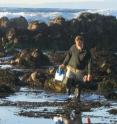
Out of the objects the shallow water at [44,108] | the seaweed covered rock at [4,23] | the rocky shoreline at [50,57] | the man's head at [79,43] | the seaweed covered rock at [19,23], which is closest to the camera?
the shallow water at [44,108]

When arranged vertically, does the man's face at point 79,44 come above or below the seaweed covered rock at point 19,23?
above

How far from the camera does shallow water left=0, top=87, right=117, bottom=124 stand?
1905 centimetres

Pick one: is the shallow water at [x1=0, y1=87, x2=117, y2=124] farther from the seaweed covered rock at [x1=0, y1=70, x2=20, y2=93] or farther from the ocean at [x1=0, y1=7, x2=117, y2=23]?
the ocean at [x1=0, y1=7, x2=117, y2=23]

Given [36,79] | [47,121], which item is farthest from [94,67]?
[47,121]

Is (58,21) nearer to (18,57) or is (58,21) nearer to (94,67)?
(18,57)

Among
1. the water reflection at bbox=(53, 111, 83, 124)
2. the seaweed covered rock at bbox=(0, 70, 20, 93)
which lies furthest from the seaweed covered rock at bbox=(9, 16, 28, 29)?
the water reflection at bbox=(53, 111, 83, 124)

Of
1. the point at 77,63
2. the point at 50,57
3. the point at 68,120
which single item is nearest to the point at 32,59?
the point at 50,57

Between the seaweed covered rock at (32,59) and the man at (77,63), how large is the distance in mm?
14536

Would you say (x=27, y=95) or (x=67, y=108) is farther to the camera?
(x=27, y=95)

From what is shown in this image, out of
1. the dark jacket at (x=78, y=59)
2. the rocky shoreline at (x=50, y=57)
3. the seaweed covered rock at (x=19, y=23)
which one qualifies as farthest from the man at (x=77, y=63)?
the seaweed covered rock at (x=19, y=23)

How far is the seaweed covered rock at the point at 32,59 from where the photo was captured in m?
34.8

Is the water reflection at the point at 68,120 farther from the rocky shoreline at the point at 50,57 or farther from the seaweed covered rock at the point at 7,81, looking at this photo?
the seaweed covered rock at the point at 7,81

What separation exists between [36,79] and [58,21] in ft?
75.4

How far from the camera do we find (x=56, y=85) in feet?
85.8
